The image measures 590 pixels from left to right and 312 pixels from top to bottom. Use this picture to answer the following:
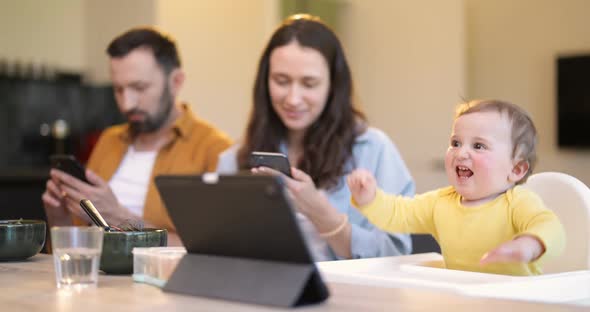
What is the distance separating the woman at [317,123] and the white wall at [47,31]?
3525mm

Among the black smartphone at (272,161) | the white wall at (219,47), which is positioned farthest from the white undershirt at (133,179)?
the white wall at (219,47)

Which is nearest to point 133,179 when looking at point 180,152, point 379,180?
point 180,152

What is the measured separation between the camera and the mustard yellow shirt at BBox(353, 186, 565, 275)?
1281 mm

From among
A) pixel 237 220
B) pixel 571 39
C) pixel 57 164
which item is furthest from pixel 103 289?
pixel 571 39

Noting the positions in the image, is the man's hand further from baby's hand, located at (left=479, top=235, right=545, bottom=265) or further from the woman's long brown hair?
baby's hand, located at (left=479, top=235, right=545, bottom=265)

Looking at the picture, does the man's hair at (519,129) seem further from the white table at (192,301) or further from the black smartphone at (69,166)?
the black smartphone at (69,166)

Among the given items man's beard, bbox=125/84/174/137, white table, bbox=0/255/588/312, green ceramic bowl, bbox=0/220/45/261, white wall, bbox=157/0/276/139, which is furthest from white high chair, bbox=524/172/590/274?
white wall, bbox=157/0/276/139

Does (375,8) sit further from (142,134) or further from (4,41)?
(142,134)

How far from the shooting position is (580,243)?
1.40 meters

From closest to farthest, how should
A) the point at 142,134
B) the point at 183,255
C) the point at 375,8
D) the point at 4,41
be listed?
the point at 183,255 → the point at 142,134 → the point at 4,41 → the point at 375,8

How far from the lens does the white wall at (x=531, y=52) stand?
5.66 meters

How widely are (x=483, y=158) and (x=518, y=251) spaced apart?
30 cm

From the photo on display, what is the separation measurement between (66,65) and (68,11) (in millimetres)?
378

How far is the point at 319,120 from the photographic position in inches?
92.4
